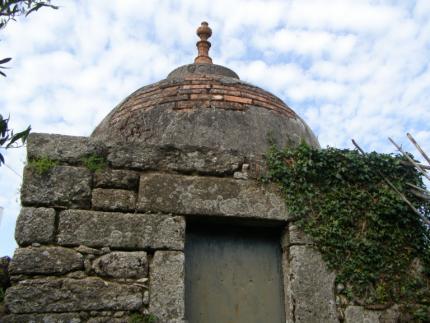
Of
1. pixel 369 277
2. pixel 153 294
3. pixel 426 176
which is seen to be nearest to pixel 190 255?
pixel 153 294

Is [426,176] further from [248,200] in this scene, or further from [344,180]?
[248,200]

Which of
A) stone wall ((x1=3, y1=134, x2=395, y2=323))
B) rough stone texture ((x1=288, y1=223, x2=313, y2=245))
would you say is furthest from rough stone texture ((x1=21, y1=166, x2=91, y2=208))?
rough stone texture ((x1=288, y1=223, x2=313, y2=245))

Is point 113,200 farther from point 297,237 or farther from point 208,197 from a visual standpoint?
point 297,237

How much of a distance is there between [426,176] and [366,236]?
2.77 ft

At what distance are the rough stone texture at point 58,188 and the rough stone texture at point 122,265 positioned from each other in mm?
457

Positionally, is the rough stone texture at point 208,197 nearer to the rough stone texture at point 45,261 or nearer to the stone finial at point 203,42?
the rough stone texture at point 45,261

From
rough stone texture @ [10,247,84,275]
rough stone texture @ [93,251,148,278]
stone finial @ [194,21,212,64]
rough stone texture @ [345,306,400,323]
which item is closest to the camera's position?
rough stone texture @ [10,247,84,275]

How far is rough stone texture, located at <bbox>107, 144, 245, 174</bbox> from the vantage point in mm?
4078

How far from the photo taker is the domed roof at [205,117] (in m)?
4.86

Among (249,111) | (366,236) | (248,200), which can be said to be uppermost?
(249,111)

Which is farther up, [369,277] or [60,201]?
[60,201]

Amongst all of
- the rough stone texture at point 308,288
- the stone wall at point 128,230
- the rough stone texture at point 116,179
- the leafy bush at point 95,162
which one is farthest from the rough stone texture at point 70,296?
the rough stone texture at point 308,288

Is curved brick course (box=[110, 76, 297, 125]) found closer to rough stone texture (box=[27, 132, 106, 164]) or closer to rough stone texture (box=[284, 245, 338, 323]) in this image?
rough stone texture (box=[27, 132, 106, 164])

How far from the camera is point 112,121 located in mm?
5527
